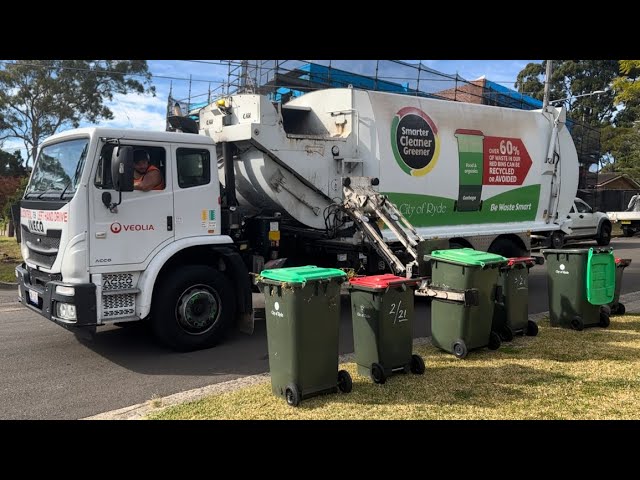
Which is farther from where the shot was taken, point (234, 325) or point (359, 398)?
point (234, 325)

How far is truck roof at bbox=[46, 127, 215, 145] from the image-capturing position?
579cm

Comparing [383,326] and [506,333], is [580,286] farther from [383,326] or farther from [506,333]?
[383,326]

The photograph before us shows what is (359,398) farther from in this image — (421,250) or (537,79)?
(537,79)

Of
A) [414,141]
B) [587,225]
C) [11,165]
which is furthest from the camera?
[11,165]

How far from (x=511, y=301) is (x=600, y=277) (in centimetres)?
145

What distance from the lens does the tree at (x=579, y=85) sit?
46531 mm

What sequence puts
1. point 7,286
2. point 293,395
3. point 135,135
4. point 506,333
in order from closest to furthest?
point 293,395 → point 135,135 → point 506,333 → point 7,286

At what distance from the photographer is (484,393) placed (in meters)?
4.75

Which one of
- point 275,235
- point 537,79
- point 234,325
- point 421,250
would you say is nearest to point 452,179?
point 421,250

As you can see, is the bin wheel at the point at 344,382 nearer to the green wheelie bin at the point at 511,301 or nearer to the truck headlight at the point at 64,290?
the green wheelie bin at the point at 511,301

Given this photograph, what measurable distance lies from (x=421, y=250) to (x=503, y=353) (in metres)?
1.90

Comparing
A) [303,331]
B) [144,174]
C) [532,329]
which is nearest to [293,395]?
[303,331]

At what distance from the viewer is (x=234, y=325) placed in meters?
6.75

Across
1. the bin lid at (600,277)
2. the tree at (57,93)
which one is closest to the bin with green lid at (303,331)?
the bin lid at (600,277)
